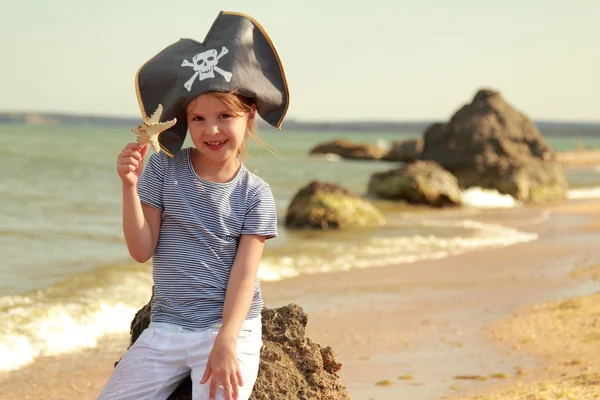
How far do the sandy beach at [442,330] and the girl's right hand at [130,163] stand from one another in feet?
7.66

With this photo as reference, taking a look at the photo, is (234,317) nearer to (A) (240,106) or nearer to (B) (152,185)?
(B) (152,185)

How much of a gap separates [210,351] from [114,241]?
830 centimetres

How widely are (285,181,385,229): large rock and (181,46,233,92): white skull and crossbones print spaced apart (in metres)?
10.1

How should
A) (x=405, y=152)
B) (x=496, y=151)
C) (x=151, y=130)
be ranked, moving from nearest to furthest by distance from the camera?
(x=151, y=130)
(x=496, y=151)
(x=405, y=152)

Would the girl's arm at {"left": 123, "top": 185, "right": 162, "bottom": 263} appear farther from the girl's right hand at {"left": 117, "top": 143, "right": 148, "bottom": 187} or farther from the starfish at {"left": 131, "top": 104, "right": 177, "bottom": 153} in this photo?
the starfish at {"left": 131, "top": 104, "right": 177, "bottom": 153}

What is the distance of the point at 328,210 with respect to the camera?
1327 centimetres

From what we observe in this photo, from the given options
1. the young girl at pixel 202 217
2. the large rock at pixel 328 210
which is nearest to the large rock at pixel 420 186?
the large rock at pixel 328 210

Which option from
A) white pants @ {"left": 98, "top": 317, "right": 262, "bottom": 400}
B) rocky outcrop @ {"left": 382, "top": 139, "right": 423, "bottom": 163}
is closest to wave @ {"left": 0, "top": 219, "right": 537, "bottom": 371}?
white pants @ {"left": 98, "top": 317, "right": 262, "bottom": 400}

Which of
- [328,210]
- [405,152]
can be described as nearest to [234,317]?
[328,210]

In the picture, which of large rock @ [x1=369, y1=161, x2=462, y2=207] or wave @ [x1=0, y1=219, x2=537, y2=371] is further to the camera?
large rock @ [x1=369, y1=161, x2=462, y2=207]

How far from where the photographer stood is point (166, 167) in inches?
122

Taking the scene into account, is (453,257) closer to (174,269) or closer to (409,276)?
(409,276)

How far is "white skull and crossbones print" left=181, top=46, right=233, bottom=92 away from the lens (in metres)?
2.96

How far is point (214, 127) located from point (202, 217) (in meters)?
0.33
